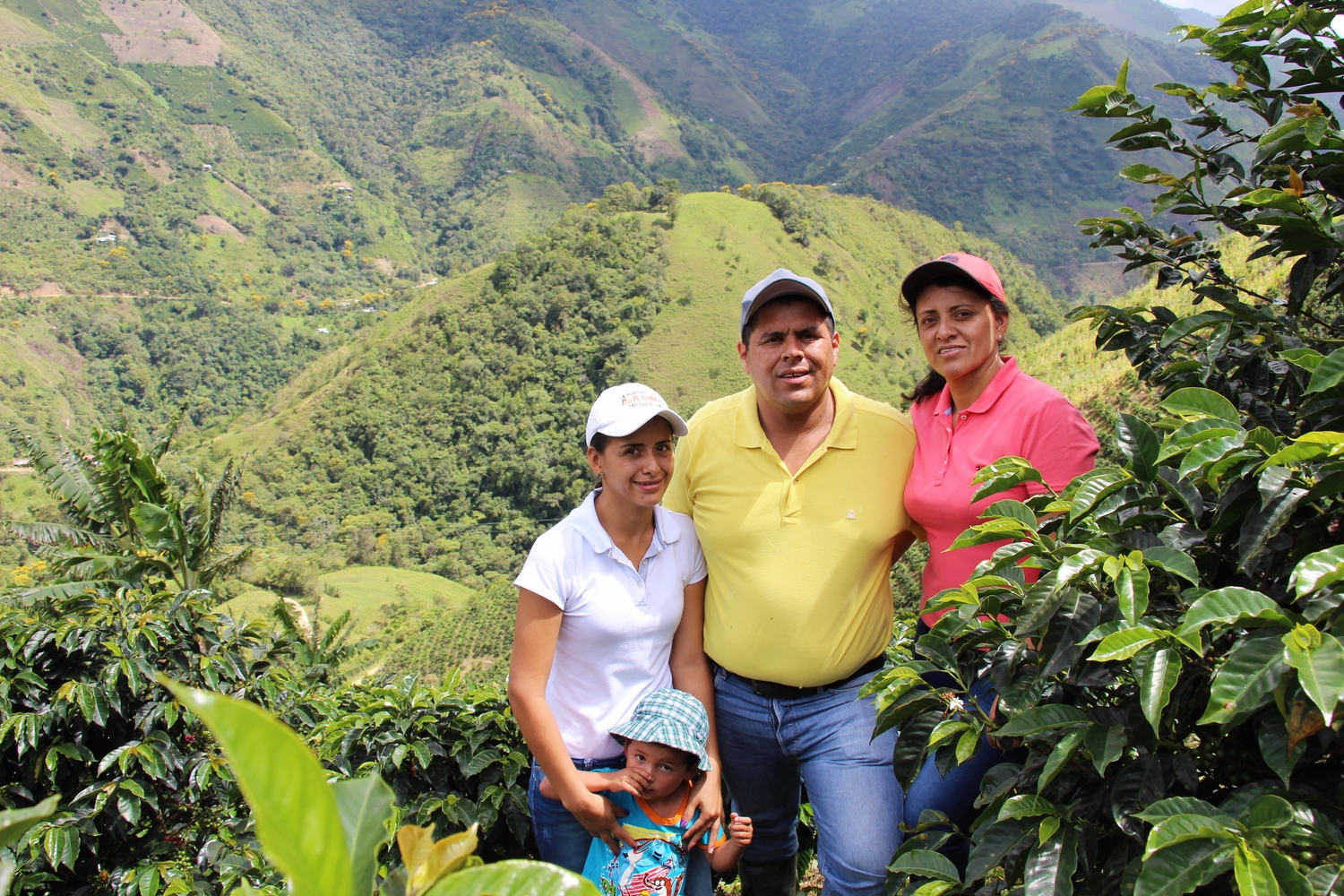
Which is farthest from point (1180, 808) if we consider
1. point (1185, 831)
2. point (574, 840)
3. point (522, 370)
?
Result: point (522, 370)

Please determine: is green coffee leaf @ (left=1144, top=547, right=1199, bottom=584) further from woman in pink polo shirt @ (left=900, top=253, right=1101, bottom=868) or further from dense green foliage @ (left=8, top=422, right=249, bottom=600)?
dense green foliage @ (left=8, top=422, right=249, bottom=600)

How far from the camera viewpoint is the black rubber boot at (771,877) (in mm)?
2785

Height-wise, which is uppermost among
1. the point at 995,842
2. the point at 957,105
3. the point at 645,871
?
the point at 957,105

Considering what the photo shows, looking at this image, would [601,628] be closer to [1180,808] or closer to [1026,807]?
[1026,807]

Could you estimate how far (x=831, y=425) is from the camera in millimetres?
2668

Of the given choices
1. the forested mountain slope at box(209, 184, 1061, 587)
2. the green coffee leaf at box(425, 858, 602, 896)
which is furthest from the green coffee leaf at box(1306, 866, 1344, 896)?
the forested mountain slope at box(209, 184, 1061, 587)

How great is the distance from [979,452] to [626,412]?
3.45 feet

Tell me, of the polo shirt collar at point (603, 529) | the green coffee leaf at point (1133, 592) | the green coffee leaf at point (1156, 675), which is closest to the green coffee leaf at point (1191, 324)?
the green coffee leaf at point (1133, 592)

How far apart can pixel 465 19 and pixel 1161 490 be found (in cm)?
18717

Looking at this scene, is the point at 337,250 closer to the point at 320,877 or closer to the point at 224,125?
the point at 224,125

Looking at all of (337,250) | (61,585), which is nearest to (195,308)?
(337,250)

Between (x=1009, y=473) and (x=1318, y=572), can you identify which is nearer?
(x=1318, y=572)

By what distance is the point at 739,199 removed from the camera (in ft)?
216

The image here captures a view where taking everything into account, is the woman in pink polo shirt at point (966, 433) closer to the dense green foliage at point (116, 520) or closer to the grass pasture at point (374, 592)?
the dense green foliage at point (116, 520)
